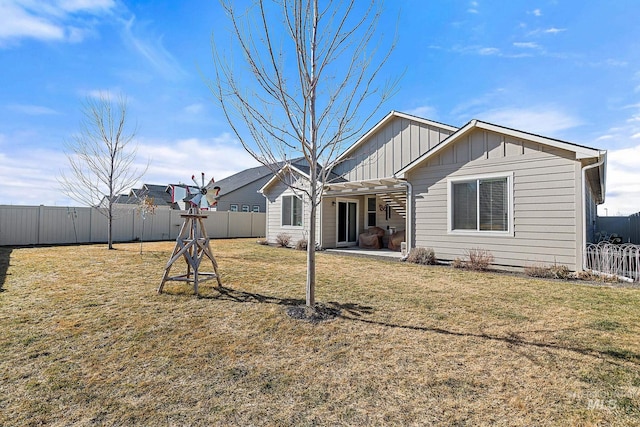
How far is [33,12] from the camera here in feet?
22.0

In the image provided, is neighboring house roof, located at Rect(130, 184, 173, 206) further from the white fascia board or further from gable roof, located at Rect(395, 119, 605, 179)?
the white fascia board

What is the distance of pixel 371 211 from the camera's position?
14398 mm

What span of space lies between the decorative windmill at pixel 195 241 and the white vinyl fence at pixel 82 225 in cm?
1277

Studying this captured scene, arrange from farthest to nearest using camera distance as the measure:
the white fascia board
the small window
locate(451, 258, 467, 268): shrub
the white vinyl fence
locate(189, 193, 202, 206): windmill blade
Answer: the small window
the white vinyl fence
locate(451, 258, 467, 268): shrub
the white fascia board
locate(189, 193, 202, 206): windmill blade

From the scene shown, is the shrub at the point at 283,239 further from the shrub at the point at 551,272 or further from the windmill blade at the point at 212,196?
the shrub at the point at 551,272

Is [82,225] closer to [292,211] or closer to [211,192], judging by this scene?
[292,211]

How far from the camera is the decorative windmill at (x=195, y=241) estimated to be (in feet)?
18.2

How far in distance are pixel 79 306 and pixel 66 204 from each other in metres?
14.0

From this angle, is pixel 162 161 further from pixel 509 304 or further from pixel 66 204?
pixel 509 304

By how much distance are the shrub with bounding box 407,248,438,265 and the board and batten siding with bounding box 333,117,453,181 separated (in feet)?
13.1

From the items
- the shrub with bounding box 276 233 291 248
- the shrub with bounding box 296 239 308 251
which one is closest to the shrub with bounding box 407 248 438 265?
the shrub with bounding box 296 239 308 251

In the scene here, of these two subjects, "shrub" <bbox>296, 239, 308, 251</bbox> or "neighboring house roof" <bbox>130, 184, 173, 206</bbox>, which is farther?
"neighboring house roof" <bbox>130, 184, 173, 206</bbox>

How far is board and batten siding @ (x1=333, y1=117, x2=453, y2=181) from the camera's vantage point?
11952 millimetres

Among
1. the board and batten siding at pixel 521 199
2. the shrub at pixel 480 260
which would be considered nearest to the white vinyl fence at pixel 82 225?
the board and batten siding at pixel 521 199
